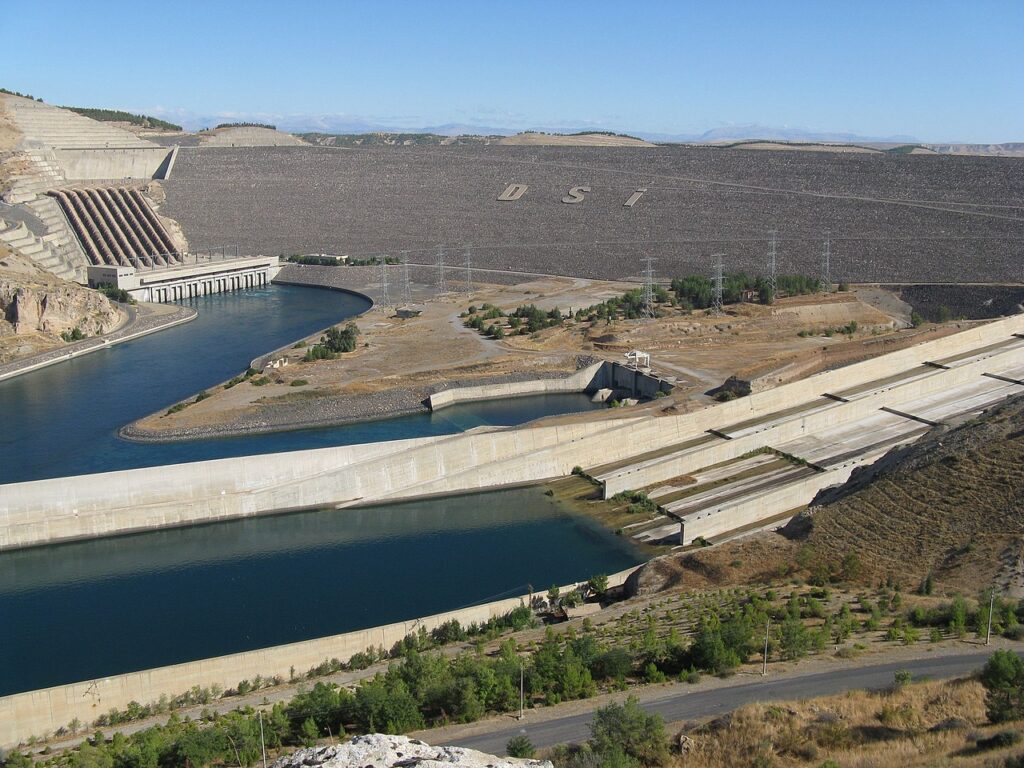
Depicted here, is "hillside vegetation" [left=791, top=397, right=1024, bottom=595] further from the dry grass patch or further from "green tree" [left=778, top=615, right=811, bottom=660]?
the dry grass patch

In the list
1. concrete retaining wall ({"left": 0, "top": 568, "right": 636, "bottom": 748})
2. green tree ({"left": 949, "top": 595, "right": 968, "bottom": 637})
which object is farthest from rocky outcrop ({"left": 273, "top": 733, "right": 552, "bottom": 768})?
concrete retaining wall ({"left": 0, "top": 568, "right": 636, "bottom": 748})

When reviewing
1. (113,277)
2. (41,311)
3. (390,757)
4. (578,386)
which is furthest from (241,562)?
(113,277)

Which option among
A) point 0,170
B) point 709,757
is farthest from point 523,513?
point 0,170

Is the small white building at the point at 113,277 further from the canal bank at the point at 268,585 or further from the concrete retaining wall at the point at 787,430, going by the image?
the concrete retaining wall at the point at 787,430

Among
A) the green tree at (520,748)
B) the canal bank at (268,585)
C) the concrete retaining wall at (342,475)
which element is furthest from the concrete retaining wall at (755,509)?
the green tree at (520,748)

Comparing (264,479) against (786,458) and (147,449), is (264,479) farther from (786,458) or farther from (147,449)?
(786,458)
